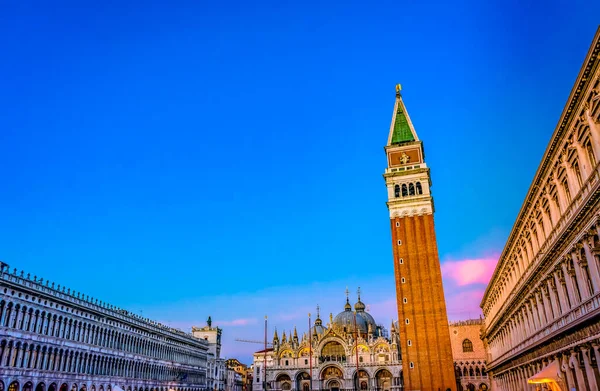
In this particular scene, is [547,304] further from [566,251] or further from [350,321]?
[350,321]

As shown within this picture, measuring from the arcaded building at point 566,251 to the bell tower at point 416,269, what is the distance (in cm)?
2907

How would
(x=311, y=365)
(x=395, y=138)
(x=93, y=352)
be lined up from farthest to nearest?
(x=311, y=365) < (x=395, y=138) < (x=93, y=352)

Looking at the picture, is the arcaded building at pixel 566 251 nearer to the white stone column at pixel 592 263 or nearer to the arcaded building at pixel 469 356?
the white stone column at pixel 592 263

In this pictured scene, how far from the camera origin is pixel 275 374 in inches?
3890

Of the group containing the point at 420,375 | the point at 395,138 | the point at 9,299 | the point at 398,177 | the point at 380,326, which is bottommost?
the point at 420,375

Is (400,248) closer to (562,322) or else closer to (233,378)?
(562,322)

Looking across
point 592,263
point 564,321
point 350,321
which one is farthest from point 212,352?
point 592,263

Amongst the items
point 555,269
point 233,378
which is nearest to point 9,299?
point 555,269

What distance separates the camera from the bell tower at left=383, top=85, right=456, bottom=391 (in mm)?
64812

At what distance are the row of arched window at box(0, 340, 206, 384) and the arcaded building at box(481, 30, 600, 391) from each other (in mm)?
38828

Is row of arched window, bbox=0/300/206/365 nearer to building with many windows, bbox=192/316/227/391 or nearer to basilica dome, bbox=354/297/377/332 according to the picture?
building with many windows, bbox=192/316/227/391

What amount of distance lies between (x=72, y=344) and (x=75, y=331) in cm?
156

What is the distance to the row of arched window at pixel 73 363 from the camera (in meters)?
40.6

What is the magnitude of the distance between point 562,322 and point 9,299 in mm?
40696
